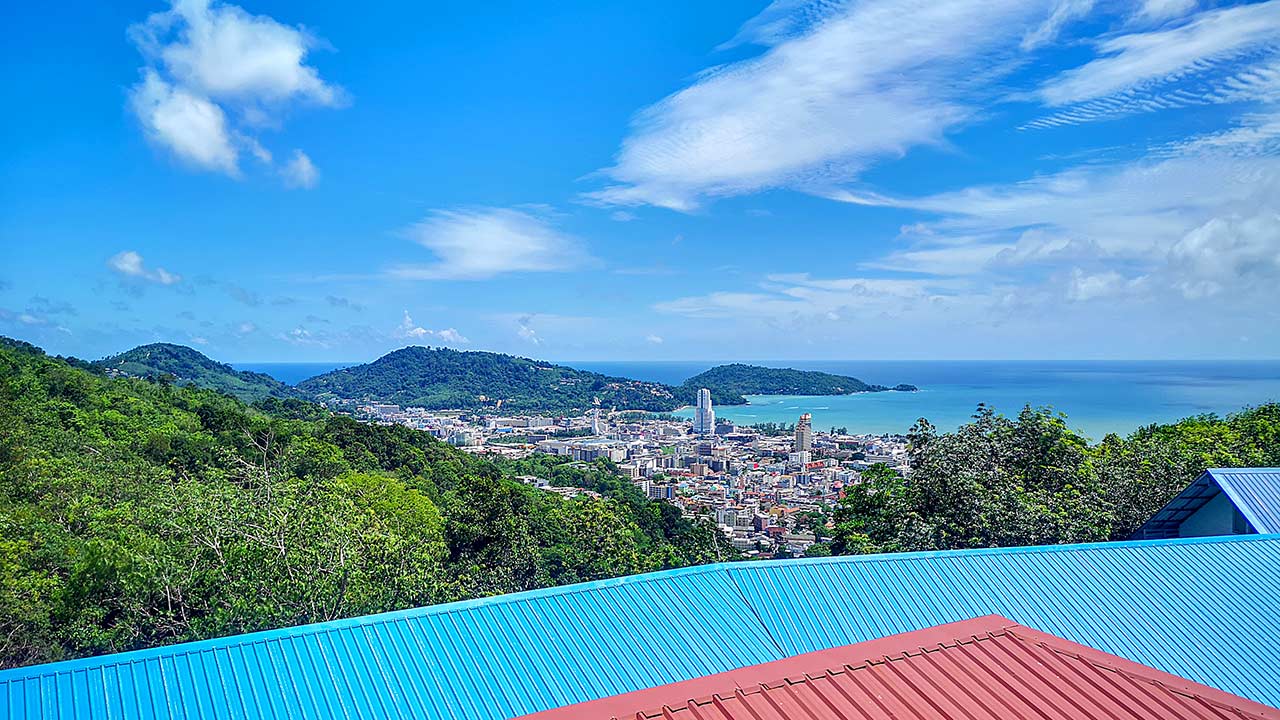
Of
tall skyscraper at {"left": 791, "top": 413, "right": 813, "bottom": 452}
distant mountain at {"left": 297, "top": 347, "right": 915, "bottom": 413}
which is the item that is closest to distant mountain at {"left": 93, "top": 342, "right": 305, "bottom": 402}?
distant mountain at {"left": 297, "top": 347, "right": 915, "bottom": 413}

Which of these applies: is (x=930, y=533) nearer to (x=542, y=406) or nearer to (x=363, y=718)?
(x=363, y=718)

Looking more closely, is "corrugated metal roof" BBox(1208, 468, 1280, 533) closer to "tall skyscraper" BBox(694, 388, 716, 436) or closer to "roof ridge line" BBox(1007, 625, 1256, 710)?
"roof ridge line" BBox(1007, 625, 1256, 710)

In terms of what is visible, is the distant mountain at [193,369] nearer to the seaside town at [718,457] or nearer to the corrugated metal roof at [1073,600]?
the seaside town at [718,457]

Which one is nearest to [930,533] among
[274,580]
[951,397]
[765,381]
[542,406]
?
[274,580]

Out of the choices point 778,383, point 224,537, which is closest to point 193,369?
point 224,537

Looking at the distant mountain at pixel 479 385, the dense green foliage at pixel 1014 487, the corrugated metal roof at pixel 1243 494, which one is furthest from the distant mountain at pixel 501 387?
the corrugated metal roof at pixel 1243 494
